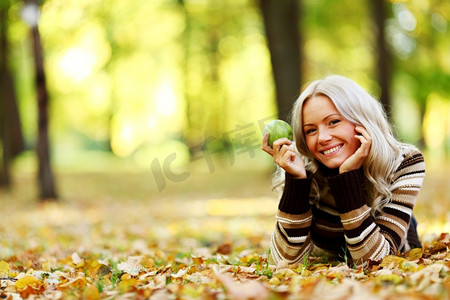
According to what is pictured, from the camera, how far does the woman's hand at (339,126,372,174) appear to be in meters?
2.99

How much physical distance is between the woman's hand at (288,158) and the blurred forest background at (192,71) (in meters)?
4.28

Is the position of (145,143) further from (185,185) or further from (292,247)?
(292,247)

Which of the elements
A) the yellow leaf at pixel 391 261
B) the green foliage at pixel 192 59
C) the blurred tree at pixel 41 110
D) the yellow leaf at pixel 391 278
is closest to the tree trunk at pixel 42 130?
the blurred tree at pixel 41 110

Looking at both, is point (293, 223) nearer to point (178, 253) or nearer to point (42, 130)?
point (178, 253)

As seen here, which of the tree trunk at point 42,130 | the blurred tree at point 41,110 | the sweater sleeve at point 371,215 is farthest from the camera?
the tree trunk at point 42,130

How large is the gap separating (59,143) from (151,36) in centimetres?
2712

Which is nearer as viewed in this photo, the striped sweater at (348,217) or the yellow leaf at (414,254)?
the striped sweater at (348,217)

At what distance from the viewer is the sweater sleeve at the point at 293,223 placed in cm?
305

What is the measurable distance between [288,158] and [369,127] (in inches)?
21.2

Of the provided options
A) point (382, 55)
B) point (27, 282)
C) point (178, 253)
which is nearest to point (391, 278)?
point (27, 282)

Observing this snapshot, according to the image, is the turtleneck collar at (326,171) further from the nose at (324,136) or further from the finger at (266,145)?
the finger at (266,145)

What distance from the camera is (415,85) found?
18188mm

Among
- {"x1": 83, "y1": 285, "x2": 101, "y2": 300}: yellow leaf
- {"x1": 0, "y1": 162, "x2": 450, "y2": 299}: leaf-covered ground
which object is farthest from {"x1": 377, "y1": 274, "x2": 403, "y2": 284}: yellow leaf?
{"x1": 83, "y1": 285, "x2": 101, "y2": 300}: yellow leaf

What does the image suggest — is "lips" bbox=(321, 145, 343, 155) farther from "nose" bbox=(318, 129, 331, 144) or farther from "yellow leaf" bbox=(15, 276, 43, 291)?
"yellow leaf" bbox=(15, 276, 43, 291)
